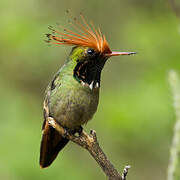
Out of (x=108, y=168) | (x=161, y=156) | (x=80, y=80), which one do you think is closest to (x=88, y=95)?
(x=80, y=80)

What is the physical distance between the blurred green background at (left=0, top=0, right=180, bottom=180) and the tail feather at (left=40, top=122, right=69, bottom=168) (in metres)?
1.02

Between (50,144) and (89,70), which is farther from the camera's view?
(50,144)

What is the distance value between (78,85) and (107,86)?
4206mm

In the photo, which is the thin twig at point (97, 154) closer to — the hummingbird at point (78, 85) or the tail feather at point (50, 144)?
the hummingbird at point (78, 85)

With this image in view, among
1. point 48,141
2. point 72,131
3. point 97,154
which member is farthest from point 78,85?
point 97,154

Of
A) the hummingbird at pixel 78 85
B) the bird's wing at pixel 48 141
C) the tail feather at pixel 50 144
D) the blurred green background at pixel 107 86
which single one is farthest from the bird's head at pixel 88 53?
the blurred green background at pixel 107 86

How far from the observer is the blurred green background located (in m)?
6.81

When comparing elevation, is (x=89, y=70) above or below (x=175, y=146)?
above

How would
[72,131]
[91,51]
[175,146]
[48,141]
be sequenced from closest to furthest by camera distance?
[175,146]
[91,51]
[72,131]
[48,141]

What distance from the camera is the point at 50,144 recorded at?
5.32 meters

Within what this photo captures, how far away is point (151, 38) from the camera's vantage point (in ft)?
26.1

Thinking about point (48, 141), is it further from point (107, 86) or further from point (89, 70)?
point (107, 86)

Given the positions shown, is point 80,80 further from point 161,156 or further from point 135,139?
point 161,156

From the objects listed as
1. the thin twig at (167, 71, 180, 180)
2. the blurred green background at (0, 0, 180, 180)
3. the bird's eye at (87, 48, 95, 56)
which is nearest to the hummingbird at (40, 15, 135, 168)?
the bird's eye at (87, 48, 95, 56)
